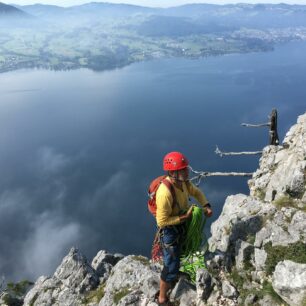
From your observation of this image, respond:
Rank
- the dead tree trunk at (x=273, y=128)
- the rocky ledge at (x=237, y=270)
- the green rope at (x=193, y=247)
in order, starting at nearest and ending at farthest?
the rocky ledge at (x=237, y=270), the green rope at (x=193, y=247), the dead tree trunk at (x=273, y=128)

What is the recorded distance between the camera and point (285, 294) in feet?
30.7

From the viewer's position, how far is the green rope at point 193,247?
1146 cm

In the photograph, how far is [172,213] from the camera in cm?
1102

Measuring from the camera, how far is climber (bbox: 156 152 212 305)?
10.4 meters

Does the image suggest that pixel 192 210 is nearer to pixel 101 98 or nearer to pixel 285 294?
pixel 285 294

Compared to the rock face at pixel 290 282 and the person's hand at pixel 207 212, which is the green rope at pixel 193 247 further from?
the rock face at pixel 290 282

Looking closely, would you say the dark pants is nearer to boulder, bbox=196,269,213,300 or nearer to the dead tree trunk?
boulder, bbox=196,269,213,300

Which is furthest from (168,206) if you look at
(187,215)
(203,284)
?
(203,284)

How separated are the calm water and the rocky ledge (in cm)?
5692

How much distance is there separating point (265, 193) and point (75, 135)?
12994cm

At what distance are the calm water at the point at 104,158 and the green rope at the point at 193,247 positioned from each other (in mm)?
61808

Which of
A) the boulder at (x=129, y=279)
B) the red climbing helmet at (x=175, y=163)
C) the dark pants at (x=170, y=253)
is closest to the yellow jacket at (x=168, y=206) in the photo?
the dark pants at (x=170, y=253)

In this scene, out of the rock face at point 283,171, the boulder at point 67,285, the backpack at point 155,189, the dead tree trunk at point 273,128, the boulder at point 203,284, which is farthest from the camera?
the dead tree trunk at point 273,128

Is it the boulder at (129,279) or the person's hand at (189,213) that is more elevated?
the person's hand at (189,213)
